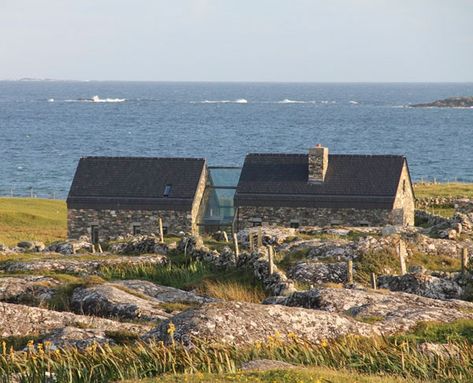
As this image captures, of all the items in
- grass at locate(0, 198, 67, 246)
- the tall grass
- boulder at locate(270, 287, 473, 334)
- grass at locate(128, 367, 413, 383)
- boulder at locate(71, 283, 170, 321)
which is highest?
grass at locate(128, 367, 413, 383)

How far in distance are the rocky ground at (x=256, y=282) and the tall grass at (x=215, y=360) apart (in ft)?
3.20

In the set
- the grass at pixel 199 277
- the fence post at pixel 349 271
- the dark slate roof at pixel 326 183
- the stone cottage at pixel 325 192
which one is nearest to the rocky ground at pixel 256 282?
the grass at pixel 199 277

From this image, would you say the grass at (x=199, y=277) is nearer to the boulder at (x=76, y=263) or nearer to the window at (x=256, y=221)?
the boulder at (x=76, y=263)

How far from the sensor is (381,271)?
134 ft

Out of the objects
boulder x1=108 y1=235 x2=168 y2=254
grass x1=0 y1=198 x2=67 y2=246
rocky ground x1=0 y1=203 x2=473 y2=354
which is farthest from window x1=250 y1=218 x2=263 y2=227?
grass x1=0 y1=198 x2=67 y2=246

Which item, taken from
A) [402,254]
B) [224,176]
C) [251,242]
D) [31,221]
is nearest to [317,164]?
[224,176]

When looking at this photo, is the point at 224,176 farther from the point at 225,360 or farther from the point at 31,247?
the point at 225,360

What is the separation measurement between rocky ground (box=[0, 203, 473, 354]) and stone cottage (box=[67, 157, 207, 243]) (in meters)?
6.23

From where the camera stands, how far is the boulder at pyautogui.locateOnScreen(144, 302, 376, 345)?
23844 millimetres

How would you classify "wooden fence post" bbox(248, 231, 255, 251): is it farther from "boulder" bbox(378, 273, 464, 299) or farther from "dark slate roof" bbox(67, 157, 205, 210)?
"dark slate roof" bbox(67, 157, 205, 210)

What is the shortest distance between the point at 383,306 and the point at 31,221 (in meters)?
50.7

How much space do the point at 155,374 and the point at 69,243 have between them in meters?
30.8

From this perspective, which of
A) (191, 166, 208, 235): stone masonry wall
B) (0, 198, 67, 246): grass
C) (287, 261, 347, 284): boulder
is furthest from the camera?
(0, 198, 67, 246): grass

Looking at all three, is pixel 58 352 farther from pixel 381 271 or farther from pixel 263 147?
pixel 263 147
